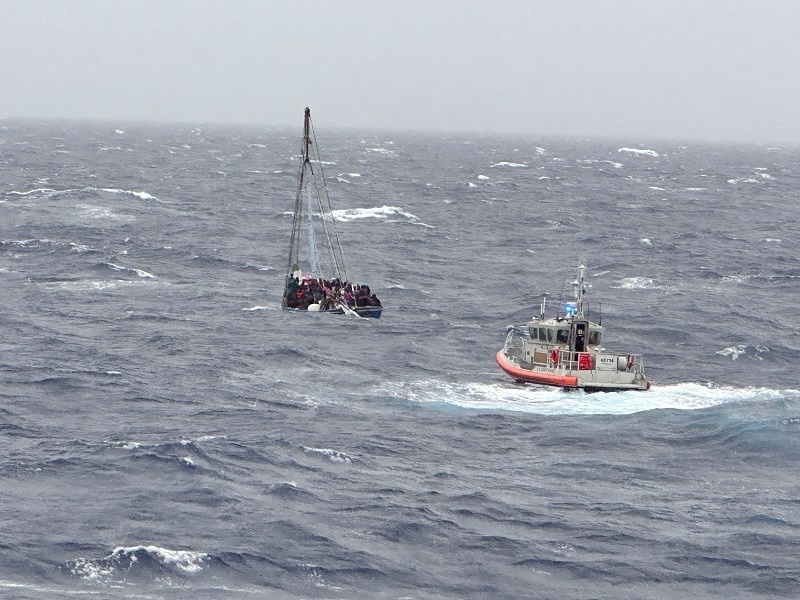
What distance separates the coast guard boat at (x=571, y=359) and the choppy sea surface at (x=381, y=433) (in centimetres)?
122

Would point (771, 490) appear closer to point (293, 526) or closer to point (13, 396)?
point (293, 526)

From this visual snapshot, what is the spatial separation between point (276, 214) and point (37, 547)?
333 ft

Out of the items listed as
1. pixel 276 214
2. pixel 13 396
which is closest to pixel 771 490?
pixel 13 396

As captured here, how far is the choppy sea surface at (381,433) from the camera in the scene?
37.2 metres

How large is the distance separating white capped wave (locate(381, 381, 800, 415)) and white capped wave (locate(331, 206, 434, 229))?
68.9 m

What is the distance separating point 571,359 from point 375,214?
76118mm

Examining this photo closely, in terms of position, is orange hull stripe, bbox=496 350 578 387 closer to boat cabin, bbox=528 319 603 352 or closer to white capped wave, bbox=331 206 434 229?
boat cabin, bbox=528 319 603 352

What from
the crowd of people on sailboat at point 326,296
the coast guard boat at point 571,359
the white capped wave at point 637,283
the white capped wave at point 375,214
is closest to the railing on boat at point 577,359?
the coast guard boat at point 571,359

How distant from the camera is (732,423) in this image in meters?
55.0

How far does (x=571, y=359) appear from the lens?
64.5m

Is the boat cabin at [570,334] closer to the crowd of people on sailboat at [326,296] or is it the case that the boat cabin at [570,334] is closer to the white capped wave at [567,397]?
the white capped wave at [567,397]

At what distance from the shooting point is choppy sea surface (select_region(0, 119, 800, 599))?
3719 cm

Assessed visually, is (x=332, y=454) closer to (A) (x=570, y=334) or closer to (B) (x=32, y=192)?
(A) (x=570, y=334)

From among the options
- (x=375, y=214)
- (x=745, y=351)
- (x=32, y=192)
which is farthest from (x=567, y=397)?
(x=32, y=192)
